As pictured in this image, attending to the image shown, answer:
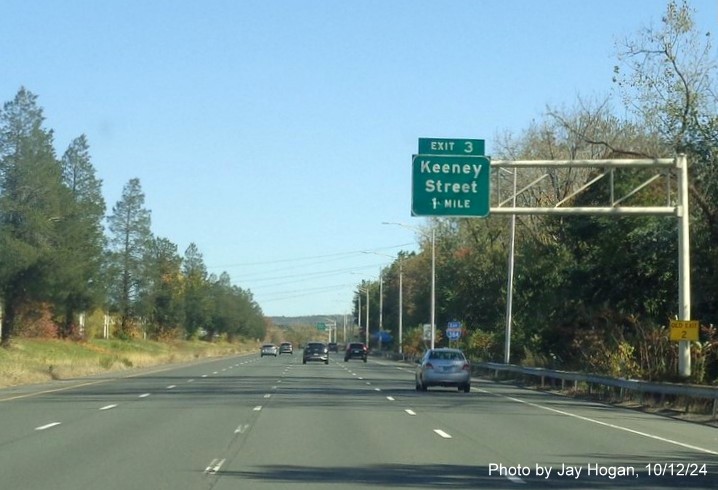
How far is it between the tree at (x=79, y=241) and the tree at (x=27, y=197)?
1708 millimetres

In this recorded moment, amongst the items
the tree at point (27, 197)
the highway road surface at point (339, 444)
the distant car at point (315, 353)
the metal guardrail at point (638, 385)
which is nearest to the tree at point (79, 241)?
the tree at point (27, 197)

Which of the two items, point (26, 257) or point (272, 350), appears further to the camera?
point (272, 350)

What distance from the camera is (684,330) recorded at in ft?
99.8

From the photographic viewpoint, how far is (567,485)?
45.8ft

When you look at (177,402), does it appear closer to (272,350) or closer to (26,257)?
(26,257)

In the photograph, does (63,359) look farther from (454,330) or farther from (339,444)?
(339,444)

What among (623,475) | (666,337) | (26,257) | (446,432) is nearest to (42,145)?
(26,257)

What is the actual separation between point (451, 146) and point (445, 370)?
867 centimetres

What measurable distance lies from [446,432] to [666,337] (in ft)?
55.9

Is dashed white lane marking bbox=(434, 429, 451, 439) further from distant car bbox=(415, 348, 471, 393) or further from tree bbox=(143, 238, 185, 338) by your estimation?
tree bbox=(143, 238, 185, 338)

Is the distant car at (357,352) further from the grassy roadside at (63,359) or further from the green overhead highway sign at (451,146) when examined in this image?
A: the green overhead highway sign at (451,146)

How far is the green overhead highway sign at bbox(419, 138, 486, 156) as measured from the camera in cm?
3177

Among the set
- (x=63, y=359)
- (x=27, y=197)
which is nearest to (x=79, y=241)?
(x=27, y=197)

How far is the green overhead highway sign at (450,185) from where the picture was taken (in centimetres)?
3117
